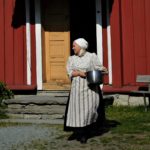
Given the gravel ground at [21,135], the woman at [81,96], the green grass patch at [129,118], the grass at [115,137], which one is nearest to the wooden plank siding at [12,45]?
the green grass patch at [129,118]

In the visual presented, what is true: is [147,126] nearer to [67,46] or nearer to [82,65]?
[82,65]

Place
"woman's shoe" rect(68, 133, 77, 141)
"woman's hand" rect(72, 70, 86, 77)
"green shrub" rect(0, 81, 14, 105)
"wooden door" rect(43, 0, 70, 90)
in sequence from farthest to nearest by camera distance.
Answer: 1. "wooden door" rect(43, 0, 70, 90)
2. "green shrub" rect(0, 81, 14, 105)
3. "woman's shoe" rect(68, 133, 77, 141)
4. "woman's hand" rect(72, 70, 86, 77)

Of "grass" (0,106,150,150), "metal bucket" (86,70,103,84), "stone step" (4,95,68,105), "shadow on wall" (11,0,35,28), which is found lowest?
"grass" (0,106,150,150)

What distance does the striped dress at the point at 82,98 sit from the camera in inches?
344

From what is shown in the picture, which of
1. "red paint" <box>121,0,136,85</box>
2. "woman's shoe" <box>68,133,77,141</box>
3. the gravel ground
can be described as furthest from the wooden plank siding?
"woman's shoe" <box>68,133,77,141</box>

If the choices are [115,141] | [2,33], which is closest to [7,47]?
[2,33]

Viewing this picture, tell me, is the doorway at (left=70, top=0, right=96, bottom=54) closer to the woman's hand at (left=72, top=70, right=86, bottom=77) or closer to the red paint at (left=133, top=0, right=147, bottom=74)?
the red paint at (left=133, top=0, right=147, bottom=74)

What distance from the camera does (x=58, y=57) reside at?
14117 mm

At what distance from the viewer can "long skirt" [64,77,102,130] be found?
873cm

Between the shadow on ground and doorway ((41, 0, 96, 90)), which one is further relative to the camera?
doorway ((41, 0, 96, 90))

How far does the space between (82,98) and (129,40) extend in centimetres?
445

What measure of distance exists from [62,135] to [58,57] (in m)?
4.91

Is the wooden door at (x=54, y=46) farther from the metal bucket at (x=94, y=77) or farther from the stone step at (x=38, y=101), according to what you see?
the metal bucket at (x=94, y=77)

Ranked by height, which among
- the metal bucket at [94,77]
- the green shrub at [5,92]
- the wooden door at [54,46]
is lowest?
the green shrub at [5,92]
